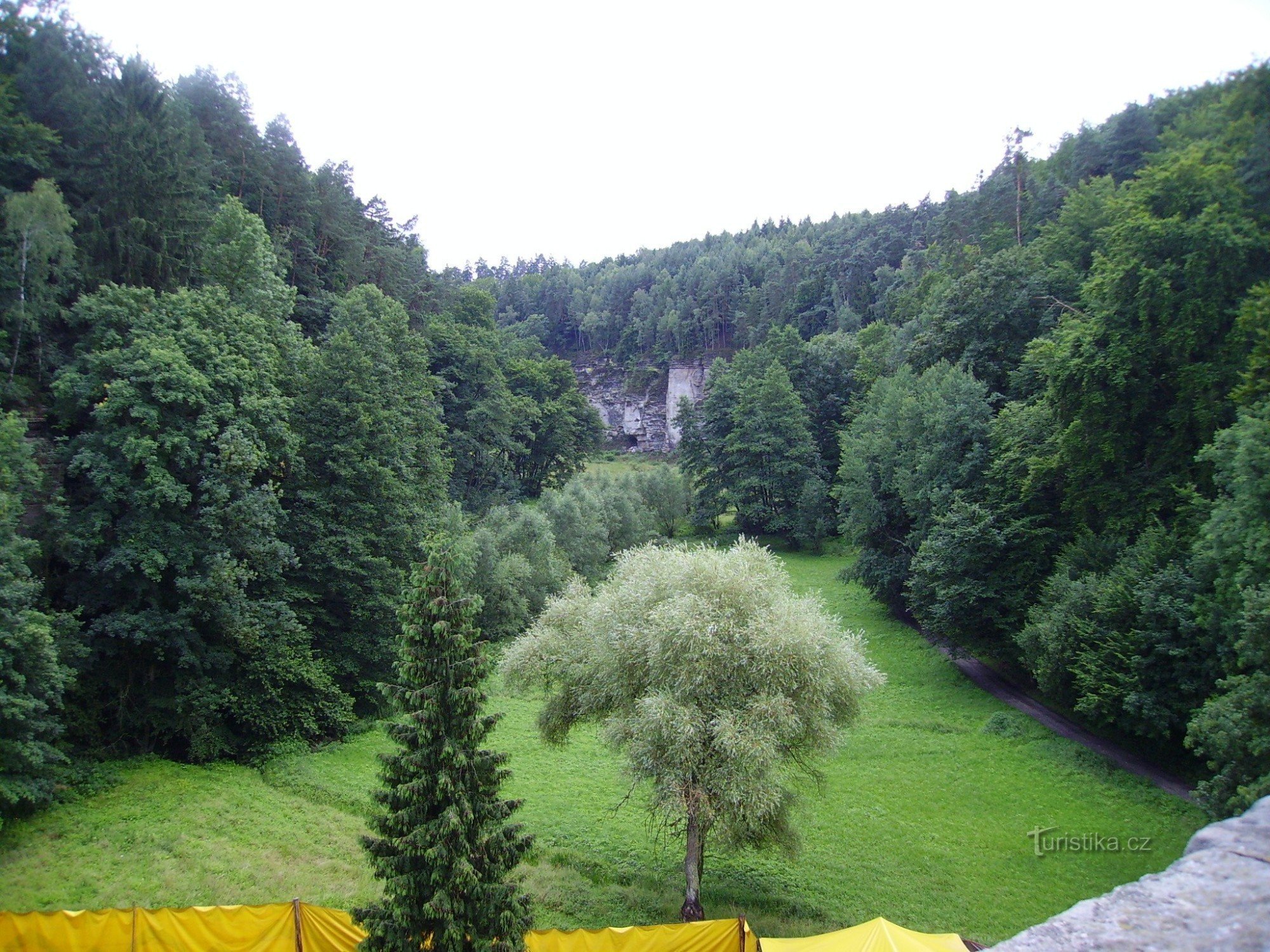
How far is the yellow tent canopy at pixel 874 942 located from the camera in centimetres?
1270

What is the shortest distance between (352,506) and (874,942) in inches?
1007

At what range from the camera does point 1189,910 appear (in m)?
2.70

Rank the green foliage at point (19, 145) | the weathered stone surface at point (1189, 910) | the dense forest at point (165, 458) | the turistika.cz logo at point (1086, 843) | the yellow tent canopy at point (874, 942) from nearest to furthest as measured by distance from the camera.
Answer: the weathered stone surface at point (1189, 910)
the yellow tent canopy at point (874, 942)
the turistika.cz logo at point (1086, 843)
the dense forest at point (165, 458)
the green foliage at point (19, 145)

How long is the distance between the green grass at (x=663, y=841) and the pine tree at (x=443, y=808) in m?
4.29

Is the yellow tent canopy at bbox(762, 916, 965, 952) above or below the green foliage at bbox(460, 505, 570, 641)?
below

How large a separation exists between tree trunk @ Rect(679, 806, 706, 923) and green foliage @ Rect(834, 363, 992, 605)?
23.1m

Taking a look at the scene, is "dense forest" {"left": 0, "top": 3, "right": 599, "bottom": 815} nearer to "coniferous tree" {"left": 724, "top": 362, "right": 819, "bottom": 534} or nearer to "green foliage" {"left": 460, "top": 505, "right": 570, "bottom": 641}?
"green foliage" {"left": 460, "top": 505, "right": 570, "bottom": 641}

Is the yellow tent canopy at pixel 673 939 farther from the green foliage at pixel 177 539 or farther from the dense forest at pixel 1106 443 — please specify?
the green foliage at pixel 177 539

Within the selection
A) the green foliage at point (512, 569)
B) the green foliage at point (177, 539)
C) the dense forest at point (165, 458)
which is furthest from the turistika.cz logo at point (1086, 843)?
the green foliage at point (177, 539)

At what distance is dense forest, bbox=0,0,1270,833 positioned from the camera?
2114cm

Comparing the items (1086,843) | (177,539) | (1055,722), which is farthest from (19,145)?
(1055,722)

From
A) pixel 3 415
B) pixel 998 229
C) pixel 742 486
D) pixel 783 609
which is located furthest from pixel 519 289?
pixel 783 609

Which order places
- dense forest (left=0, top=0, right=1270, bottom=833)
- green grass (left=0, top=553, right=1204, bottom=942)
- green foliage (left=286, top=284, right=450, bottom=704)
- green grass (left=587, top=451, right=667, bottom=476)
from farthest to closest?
green grass (left=587, top=451, right=667, bottom=476)
green foliage (left=286, top=284, right=450, bottom=704)
dense forest (left=0, top=0, right=1270, bottom=833)
green grass (left=0, top=553, right=1204, bottom=942)

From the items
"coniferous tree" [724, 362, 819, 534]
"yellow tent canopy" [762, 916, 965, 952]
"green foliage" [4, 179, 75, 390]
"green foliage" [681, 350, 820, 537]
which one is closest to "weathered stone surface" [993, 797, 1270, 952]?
"yellow tent canopy" [762, 916, 965, 952]
